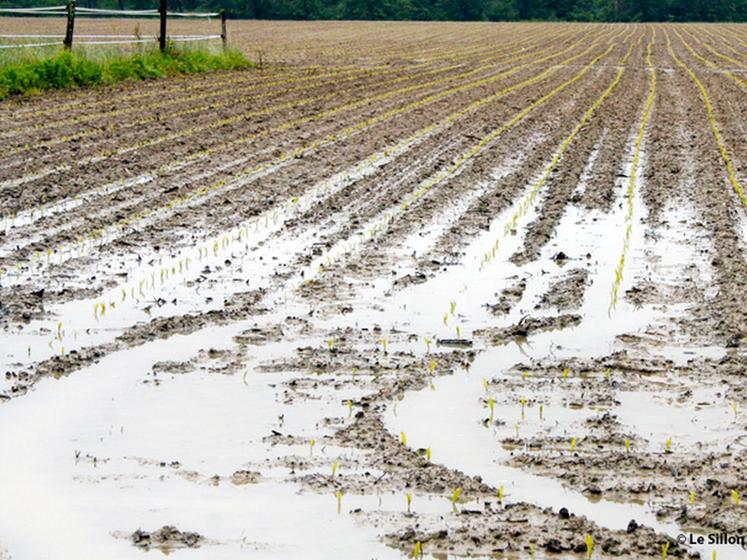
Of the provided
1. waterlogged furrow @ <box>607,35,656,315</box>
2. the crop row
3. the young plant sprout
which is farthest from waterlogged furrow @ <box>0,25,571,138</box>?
the young plant sprout

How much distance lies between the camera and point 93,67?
2438cm

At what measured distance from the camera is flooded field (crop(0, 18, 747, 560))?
534 centimetres

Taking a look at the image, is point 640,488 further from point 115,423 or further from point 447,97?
point 447,97

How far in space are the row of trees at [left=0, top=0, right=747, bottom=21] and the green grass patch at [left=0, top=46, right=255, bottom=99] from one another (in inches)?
2699

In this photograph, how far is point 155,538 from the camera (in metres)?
5.07

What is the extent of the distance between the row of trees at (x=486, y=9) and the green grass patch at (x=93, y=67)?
68.6 metres

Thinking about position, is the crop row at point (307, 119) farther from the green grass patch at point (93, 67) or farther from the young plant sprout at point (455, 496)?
the young plant sprout at point (455, 496)

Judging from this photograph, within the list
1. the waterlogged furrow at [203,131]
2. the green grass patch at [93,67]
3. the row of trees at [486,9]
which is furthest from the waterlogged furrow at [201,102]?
the row of trees at [486,9]

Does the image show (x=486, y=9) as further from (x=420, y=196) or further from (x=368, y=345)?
(x=368, y=345)

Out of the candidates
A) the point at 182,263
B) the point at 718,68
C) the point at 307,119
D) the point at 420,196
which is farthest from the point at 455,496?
the point at 718,68

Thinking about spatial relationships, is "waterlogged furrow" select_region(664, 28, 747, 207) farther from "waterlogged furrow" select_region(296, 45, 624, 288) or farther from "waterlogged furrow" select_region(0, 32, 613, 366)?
"waterlogged furrow" select_region(0, 32, 613, 366)

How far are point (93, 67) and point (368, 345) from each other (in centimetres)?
1802

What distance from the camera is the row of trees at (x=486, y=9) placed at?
320 ft

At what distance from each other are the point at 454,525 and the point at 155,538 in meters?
1.29
